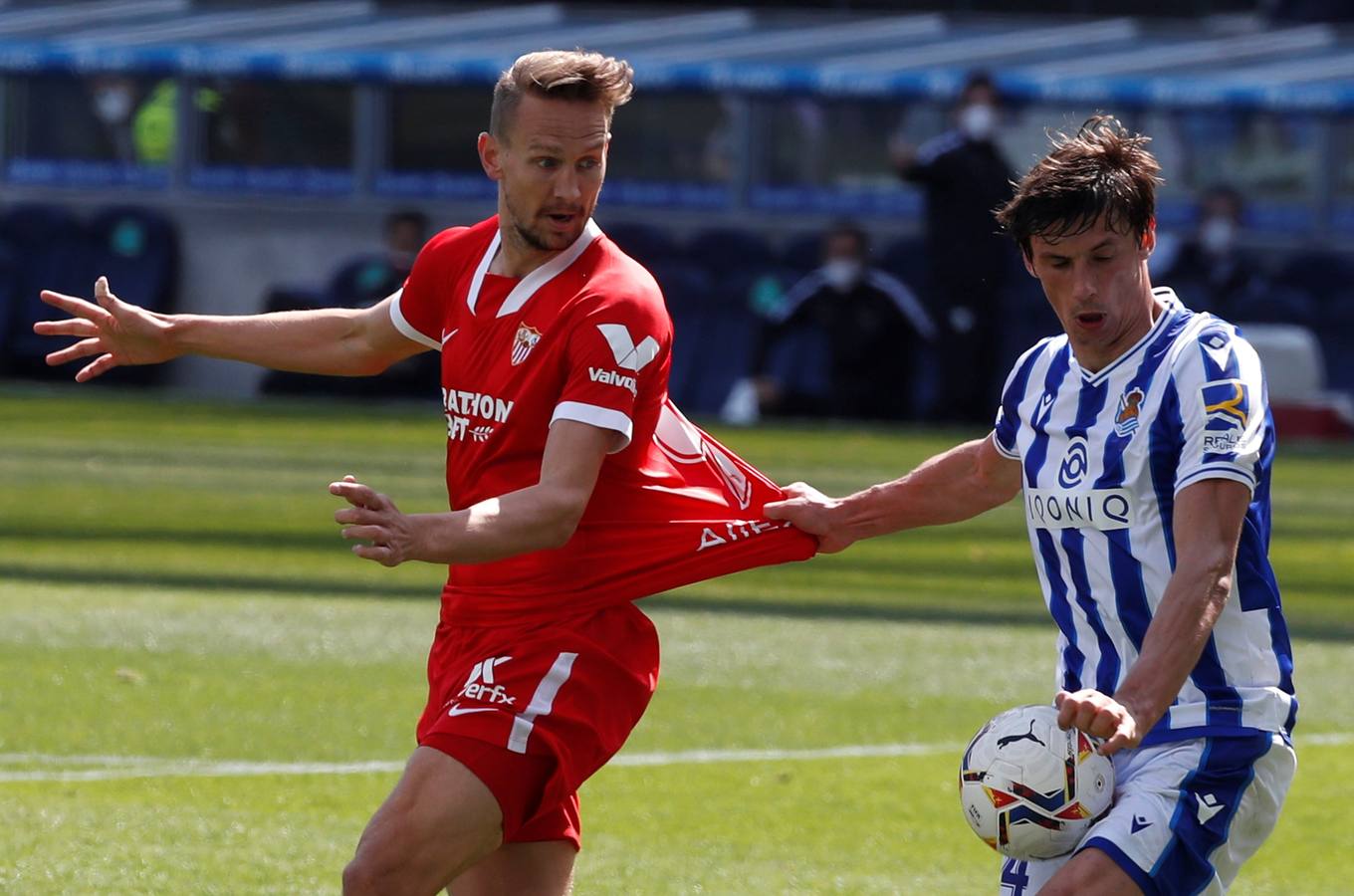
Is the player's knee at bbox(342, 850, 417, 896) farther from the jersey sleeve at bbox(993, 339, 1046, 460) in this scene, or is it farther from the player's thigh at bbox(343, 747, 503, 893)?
the jersey sleeve at bbox(993, 339, 1046, 460)

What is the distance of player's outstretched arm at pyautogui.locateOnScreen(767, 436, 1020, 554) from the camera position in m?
5.58

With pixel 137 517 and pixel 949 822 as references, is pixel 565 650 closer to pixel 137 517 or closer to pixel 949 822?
pixel 949 822

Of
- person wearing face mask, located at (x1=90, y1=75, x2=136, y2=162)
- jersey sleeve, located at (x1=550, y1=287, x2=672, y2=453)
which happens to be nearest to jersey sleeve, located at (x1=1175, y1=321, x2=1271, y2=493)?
jersey sleeve, located at (x1=550, y1=287, x2=672, y2=453)

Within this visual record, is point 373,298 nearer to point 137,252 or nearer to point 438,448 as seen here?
point 137,252

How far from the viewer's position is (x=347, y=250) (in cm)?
2648

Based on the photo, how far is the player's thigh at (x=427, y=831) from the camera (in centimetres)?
476

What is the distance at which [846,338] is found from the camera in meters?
21.5

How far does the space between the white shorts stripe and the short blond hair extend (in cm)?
111

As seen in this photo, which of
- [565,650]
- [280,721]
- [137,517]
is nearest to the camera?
[565,650]

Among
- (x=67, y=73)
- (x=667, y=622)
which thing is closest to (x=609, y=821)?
(x=667, y=622)

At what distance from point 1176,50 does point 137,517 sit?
15031 millimetres

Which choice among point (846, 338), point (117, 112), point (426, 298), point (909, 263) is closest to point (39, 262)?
point (117, 112)

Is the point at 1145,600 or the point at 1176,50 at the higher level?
the point at 1145,600

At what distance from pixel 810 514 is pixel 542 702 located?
3.08ft
